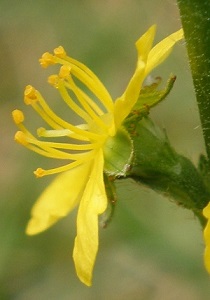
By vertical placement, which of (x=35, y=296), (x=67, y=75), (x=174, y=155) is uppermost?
(x=67, y=75)

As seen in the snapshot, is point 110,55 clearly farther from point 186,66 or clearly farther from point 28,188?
point 186,66

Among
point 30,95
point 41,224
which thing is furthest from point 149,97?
point 41,224

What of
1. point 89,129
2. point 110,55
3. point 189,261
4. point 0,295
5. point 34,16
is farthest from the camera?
point 34,16

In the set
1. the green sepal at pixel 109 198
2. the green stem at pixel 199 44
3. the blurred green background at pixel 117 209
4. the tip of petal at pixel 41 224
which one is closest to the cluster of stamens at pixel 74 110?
the green sepal at pixel 109 198

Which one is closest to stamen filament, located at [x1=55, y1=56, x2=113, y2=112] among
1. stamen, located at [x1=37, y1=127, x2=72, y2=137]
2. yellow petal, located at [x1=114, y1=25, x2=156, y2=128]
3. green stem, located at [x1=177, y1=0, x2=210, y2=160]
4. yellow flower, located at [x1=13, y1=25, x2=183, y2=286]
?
yellow flower, located at [x1=13, y1=25, x2=183, y2=286]

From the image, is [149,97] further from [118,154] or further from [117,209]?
[117,209]

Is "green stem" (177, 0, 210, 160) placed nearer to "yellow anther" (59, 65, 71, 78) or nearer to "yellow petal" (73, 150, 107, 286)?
"yellow petal" (73, 150, 107, 286)

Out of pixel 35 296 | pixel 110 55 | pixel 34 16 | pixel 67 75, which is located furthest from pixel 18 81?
pixel 67 75

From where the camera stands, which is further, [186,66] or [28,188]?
[28,188]
